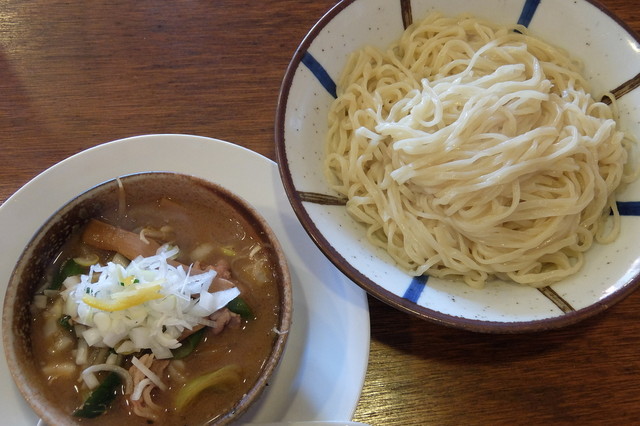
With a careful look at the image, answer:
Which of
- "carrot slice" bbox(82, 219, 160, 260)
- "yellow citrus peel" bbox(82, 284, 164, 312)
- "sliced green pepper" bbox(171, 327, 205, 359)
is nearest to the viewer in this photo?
"yellow citrus peel" bbox(82, 284, 164, 312)

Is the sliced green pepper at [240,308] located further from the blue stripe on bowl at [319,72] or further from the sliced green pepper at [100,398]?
the blue stripe on bowl at [319,72]

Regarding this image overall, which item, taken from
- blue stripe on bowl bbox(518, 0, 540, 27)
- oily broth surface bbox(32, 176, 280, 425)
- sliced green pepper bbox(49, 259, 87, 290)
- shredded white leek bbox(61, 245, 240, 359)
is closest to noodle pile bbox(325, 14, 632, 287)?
blue stripe on bowl bbox(518, 0, 540, 27)

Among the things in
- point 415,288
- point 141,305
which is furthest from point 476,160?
point 141,305

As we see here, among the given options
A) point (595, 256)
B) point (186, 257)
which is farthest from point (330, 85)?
point (595, 256)

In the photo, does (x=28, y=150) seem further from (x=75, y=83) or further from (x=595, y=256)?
(x=595, y=256)

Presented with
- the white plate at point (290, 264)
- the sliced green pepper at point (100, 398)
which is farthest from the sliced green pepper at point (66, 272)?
the sliced green pepper at point (100, 398)

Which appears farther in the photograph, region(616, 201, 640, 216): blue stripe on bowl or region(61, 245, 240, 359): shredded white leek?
region(616, 201, 640, 216): blue stripe on bowl

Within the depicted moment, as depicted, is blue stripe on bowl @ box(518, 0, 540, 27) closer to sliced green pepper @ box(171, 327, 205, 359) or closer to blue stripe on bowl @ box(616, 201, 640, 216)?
blue stripe on bowl @ box(616, 201, 640, 216)
